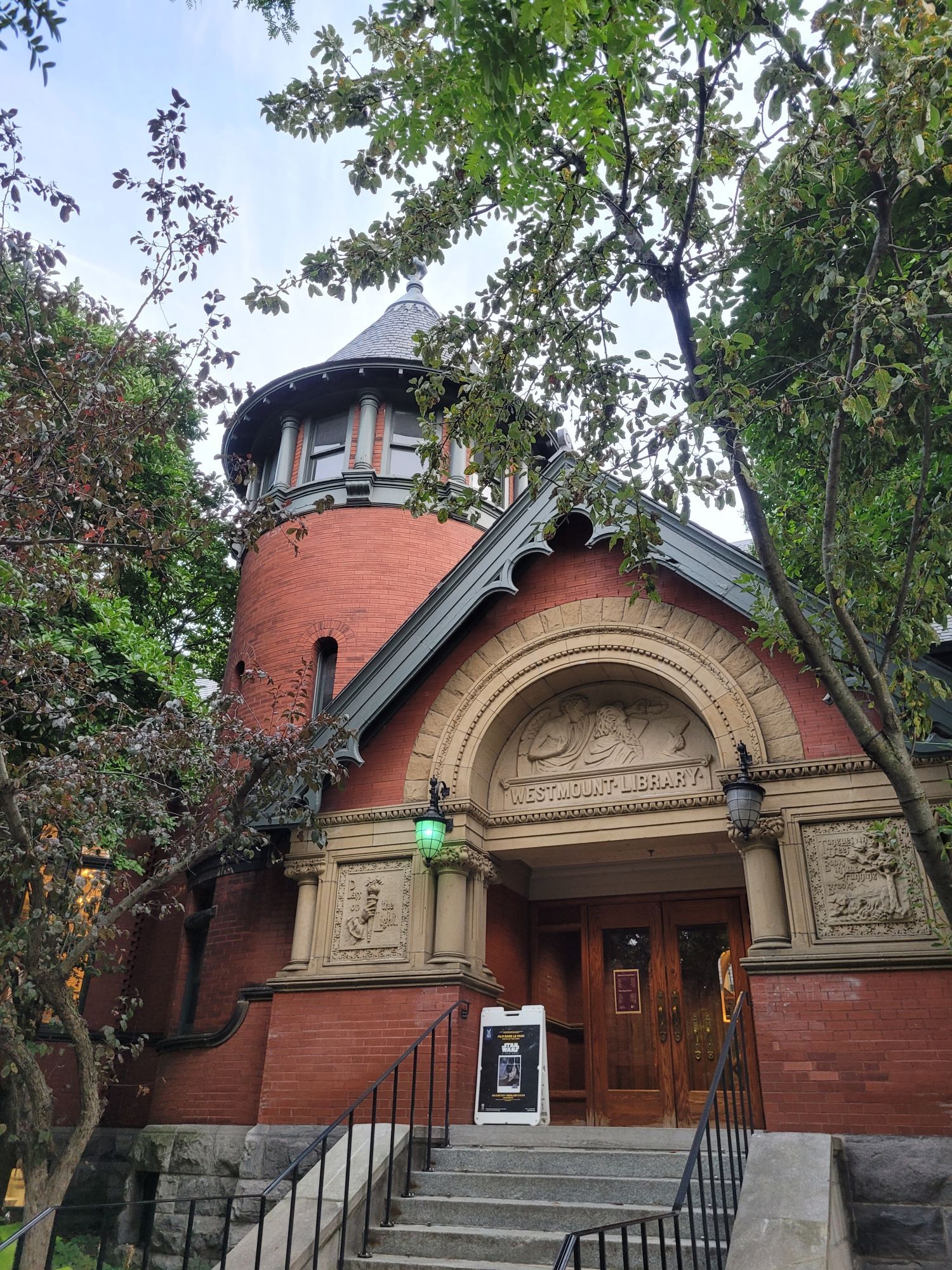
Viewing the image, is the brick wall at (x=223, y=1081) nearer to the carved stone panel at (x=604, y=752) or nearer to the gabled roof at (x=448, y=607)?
the gabled roof at (x=448, y=607)

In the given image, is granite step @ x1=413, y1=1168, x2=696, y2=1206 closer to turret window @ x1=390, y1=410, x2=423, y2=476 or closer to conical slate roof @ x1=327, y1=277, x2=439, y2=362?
turret window @ x1=390, y1=410, x2=423, y2=476

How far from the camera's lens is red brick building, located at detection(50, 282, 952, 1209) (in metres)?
8.26

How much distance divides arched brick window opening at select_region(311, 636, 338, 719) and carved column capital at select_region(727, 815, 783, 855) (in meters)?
6.47

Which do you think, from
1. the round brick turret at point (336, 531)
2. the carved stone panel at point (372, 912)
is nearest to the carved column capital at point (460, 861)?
the carved stone panel at point (372, 912)

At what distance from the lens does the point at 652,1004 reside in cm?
1066

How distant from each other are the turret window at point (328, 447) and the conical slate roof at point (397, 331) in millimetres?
982

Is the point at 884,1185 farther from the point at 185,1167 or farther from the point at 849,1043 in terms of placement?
the point at 185,1167

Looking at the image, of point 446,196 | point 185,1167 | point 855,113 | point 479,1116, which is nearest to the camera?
point 855,113

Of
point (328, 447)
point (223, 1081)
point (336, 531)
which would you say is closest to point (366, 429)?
point (328, 447)

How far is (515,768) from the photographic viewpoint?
10.9 meters

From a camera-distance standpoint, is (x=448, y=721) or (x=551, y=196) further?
(x=448, y=721)

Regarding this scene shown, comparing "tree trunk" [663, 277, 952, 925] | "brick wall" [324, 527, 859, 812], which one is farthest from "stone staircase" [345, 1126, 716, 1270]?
"brick wall" [324, 527, 859, 812]

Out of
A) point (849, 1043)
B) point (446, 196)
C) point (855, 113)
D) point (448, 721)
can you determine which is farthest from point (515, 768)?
point (855, 113)

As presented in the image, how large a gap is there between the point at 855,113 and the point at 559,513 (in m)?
→ 3.22
